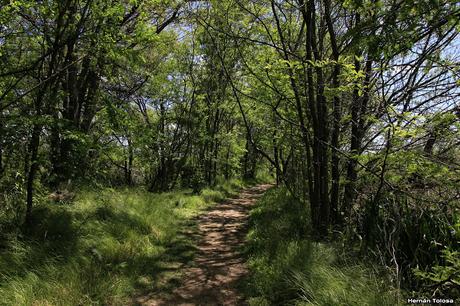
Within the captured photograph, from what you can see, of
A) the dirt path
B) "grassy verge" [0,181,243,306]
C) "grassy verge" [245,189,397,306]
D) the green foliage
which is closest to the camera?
the green foliage

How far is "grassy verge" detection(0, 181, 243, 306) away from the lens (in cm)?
415

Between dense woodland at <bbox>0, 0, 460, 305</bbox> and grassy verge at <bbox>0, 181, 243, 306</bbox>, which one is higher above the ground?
dense woodland at <bbox>0, 0, 460, 305</bbox>

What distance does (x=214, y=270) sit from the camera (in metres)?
5.95

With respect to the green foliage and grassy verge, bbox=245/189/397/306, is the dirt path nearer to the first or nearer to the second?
grassy verge, bbox=245/189/397/306

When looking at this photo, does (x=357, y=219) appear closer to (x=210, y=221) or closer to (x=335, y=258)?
(x=335, y=258)

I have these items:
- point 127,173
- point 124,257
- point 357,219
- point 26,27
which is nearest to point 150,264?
point 124,257

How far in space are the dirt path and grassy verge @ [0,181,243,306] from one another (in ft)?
0.96

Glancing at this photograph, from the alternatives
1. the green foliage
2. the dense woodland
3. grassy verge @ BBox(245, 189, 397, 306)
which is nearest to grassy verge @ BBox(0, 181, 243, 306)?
the dense woodland

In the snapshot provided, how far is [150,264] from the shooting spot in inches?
231

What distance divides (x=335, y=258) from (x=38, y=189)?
628 cm

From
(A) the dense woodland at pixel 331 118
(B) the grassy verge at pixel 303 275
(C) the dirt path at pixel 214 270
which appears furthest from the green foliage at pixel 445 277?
(C) the dirt path at pixel 214 270

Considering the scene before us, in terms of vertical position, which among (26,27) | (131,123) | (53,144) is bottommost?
(53,144)

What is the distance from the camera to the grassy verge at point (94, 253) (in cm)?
415

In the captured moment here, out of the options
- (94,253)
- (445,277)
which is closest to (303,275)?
(445,277)
